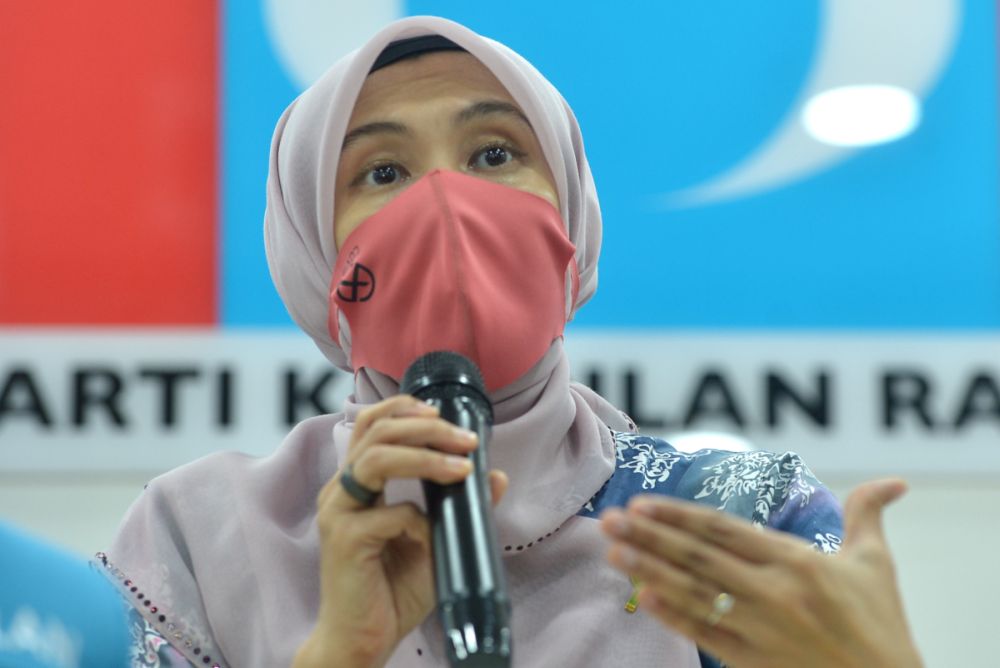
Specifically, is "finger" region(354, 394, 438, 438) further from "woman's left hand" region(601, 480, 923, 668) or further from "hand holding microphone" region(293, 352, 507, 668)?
"woman's left hand" region(601, 480, 923, 668)

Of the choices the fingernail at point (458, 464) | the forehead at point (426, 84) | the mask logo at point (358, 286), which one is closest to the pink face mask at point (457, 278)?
the mask logo at point (358, 286)

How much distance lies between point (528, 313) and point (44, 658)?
2.53ft

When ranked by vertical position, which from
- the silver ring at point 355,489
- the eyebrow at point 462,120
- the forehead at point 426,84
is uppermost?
the forehead at point 426,84

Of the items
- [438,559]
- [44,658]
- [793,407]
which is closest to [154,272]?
[793,407]

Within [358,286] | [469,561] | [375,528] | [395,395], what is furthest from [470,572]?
[358,286]

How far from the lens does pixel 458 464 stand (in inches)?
30.2

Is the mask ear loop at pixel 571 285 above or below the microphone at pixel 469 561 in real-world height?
below

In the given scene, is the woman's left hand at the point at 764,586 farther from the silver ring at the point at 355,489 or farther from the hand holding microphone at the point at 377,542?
the silver ring at the point at 355,489

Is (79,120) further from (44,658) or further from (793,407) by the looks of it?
(44,658)

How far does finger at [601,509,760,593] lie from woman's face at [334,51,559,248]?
595 millimetres

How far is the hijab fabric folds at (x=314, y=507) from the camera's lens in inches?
45.2

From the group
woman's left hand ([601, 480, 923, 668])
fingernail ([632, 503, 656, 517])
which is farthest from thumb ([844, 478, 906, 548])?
fingernail ([632, 503, 656, 517])

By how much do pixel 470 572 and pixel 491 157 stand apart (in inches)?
25.9

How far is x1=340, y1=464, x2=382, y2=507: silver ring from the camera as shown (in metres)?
0.90
